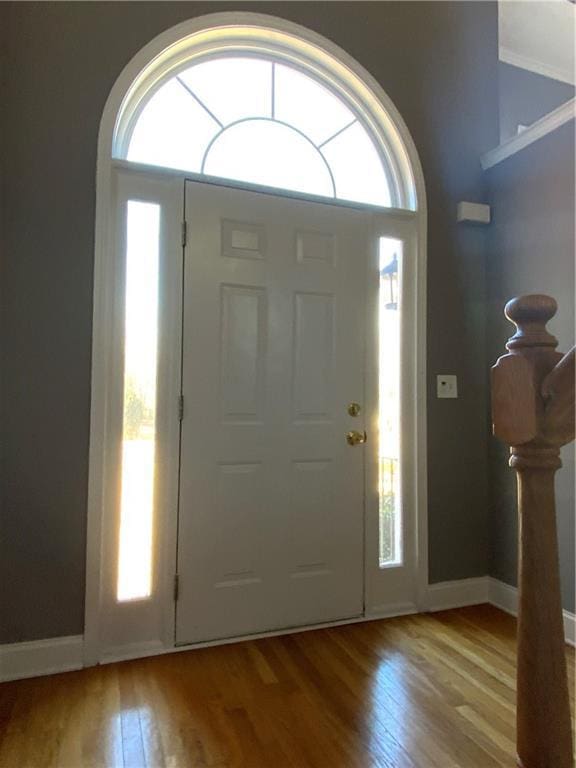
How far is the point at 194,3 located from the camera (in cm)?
223

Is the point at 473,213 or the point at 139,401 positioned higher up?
the point at 473,213

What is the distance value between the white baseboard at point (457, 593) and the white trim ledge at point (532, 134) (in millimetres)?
2291

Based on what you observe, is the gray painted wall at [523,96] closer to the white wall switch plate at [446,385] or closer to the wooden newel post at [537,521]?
the white wall switch plate at [446,385]

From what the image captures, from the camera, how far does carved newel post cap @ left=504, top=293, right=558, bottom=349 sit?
2.17 ft

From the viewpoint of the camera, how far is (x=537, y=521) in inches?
26.3

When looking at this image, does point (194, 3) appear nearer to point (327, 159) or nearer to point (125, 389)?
point (327, 159)

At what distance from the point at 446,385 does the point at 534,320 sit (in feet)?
6.71

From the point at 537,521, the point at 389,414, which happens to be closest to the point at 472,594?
the point at 389,414

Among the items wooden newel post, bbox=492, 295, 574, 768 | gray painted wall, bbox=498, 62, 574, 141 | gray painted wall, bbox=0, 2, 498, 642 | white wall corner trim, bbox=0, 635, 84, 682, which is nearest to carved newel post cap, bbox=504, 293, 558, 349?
wooden newel post, bbox=492, 295, 574, 768

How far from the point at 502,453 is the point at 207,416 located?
159 cm

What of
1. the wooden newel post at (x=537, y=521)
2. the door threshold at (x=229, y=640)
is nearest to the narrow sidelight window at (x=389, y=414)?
the door threshold at (x=229, y=640)

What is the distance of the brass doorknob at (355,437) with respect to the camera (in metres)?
2.43

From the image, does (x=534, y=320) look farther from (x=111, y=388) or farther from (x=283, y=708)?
(x=111, y=388)

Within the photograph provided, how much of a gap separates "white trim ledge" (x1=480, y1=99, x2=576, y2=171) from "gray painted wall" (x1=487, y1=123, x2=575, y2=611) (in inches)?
1.2
